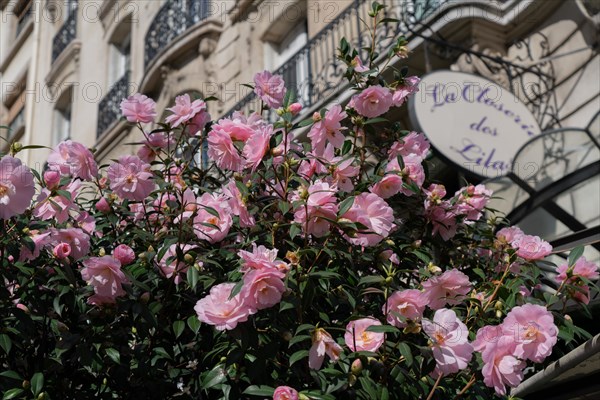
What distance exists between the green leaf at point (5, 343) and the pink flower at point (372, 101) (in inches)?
65.5

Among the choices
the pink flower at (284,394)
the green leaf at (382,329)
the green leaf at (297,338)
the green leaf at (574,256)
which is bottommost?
the pink flower at (284,394)

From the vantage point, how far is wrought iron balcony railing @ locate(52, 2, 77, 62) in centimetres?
2033

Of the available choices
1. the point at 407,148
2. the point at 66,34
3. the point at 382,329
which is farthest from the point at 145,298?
the point at 66,34

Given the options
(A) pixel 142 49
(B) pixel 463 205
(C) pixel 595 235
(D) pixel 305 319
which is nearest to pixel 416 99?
(C) pixel 595 235

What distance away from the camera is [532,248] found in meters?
3.83

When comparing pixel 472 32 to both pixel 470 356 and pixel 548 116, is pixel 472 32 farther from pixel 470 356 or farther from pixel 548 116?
pixel 470 356

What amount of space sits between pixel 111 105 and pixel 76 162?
13600mm

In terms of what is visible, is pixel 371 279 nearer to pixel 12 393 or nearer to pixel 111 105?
pixel 12 393

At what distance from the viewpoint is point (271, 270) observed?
2938 millimetres

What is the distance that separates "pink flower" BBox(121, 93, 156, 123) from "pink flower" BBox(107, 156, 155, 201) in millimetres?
345

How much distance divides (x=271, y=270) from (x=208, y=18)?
1189 centimetres

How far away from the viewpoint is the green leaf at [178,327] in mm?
3297

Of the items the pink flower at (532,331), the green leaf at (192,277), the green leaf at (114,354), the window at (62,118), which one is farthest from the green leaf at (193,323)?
the window at (62,118)

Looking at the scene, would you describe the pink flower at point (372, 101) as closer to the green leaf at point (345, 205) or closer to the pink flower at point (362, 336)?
the green leaf at point (345, 205)
